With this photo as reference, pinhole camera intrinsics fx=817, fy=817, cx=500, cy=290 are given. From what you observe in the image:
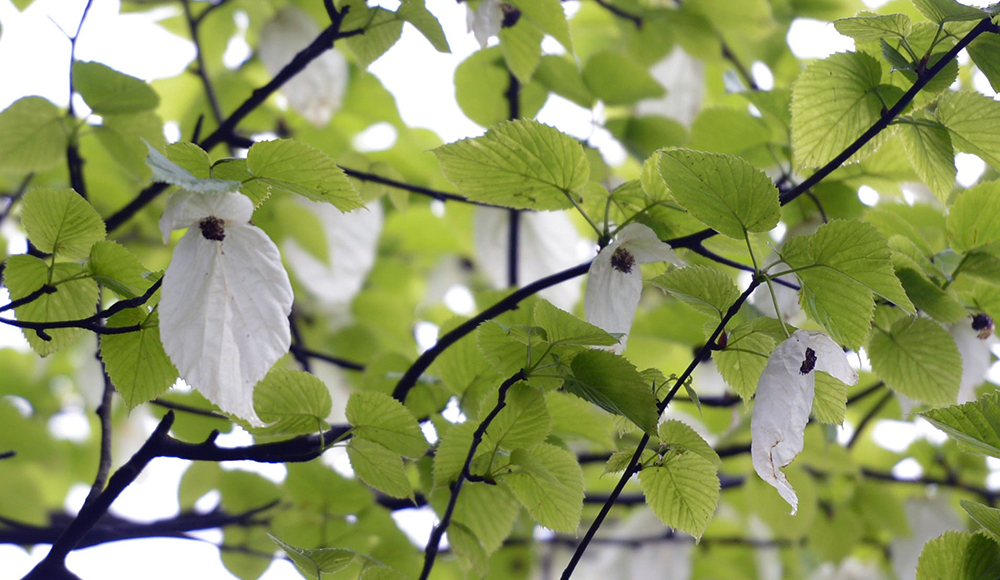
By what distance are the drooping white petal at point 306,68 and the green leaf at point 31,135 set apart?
31 cm

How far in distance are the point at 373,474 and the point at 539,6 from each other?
0.32m

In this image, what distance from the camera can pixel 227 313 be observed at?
33 cm

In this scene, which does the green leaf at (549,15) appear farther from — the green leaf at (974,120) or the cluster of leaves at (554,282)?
the green leaf at (974,120)

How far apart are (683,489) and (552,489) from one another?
0.23ft

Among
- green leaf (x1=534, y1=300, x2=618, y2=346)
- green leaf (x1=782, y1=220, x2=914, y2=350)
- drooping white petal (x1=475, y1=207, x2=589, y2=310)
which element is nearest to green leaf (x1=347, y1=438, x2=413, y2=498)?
green leaf (x1=534, y1=300, x2=618, y2=346)

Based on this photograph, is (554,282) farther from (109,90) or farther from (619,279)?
(109,90)

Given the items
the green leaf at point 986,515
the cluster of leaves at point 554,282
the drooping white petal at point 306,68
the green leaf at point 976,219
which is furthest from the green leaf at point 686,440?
the drooping white petal at point 306,68

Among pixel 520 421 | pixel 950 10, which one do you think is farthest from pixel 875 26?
pixel 520 421

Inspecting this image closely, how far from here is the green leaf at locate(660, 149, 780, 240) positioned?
0.36m

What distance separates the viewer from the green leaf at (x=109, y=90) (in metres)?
0.55

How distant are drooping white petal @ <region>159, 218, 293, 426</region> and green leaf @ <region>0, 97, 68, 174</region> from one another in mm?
334

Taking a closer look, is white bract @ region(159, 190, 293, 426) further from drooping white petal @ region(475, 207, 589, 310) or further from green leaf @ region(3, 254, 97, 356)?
drooping white petal @ region(475, 207, 589, 310)

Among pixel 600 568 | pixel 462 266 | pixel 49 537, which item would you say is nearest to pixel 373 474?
pixel 49 537

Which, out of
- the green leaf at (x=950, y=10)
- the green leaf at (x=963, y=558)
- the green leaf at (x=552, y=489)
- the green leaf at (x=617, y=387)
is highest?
the green leaf at (x=950, y=10)
